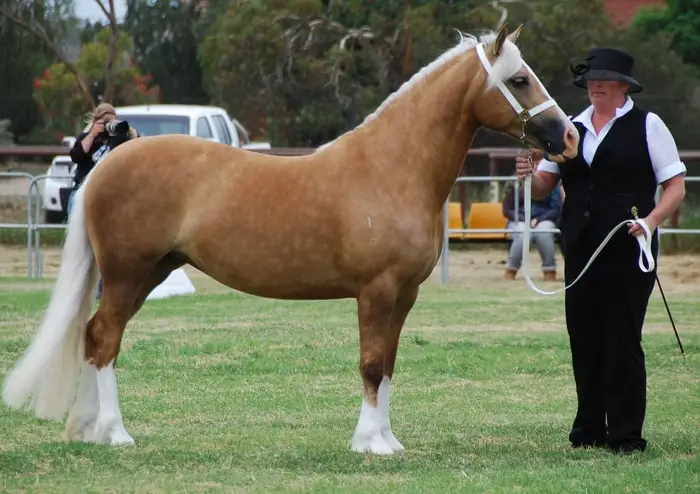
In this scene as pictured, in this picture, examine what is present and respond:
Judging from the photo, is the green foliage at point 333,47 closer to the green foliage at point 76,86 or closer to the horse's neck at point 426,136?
the green foliage at point 76,86

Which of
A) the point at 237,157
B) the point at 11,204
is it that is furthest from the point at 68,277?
the point at 11,204

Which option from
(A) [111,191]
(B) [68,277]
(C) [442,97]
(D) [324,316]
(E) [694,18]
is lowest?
(D) [324,316]

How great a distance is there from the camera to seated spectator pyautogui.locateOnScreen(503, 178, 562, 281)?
51.5ft

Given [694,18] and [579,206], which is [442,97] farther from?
[694,18]

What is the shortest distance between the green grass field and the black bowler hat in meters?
1.87

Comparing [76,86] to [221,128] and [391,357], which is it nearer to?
[221,128]

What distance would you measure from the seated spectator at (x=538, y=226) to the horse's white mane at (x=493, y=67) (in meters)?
9.12

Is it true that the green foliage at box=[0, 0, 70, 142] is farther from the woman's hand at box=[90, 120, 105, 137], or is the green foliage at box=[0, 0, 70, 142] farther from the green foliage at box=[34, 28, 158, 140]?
the woman's hand at box=[90, 120, 105, 137]

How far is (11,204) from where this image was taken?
20.0 meters

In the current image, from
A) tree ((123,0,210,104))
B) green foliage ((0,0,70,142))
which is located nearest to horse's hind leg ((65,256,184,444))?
green foliage ((0,0,70,142))

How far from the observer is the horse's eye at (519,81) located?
6.31 metres

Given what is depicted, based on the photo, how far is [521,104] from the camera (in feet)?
20.7

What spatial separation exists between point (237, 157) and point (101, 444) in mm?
1614

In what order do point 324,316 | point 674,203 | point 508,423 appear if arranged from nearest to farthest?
1. point 674,203
2. point 508,423
3. point 324,316
